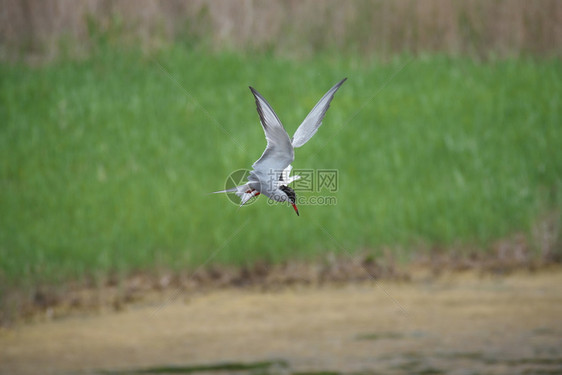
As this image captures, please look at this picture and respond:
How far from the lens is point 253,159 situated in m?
8.97

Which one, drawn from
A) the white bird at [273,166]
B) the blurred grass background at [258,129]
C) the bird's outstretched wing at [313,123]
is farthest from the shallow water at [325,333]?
the white bird at [273,166]

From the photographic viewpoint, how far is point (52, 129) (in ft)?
35.8

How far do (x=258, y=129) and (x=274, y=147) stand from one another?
702cm

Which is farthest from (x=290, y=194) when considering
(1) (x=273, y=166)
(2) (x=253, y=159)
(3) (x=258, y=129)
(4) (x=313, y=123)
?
(3) (x=258, y=129)

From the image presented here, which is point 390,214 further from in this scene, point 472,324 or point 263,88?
point 263,88

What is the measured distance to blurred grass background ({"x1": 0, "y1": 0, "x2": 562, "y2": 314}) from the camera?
8.89 meters

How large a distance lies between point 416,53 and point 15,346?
7.55 metres

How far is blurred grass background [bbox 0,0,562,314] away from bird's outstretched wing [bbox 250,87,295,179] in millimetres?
3848

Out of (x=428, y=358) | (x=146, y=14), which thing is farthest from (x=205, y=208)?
(x=146, y=14)

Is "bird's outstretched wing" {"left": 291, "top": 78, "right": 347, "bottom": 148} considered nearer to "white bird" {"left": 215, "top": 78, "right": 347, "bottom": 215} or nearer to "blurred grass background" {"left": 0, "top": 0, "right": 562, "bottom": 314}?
"white bird" {"left": 215, "top": 78, "right": 347, "bottom": 215}

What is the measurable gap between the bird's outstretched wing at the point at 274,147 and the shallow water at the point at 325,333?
427 centimetres

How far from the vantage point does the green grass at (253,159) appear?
884cm

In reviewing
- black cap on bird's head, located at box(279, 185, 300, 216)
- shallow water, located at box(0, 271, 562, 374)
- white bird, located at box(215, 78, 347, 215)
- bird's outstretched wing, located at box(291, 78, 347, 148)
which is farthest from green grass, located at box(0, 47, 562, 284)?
black cap on bird's head, located at box(279, 185, 300, 216)

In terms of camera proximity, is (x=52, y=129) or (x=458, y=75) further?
(x=458, y=75)
